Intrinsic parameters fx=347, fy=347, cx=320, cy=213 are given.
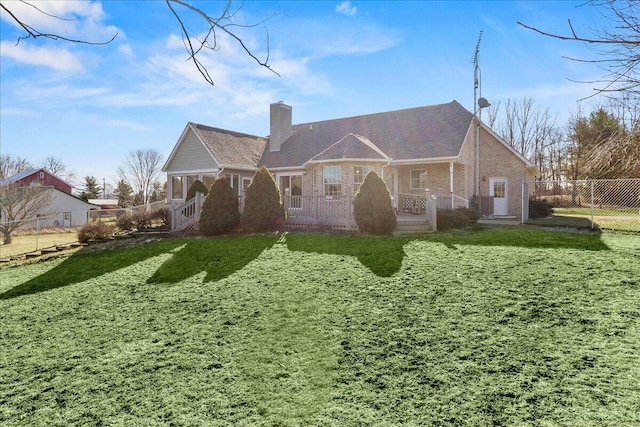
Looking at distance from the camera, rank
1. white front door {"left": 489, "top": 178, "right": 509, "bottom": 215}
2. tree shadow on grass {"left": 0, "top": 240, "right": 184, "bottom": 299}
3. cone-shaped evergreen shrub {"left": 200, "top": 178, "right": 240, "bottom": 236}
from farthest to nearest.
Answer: white front door {"left": 489, "top": 178, "right": 509, "bottom": 215} → cone-shaped evergreen shrub {"left": 200, "top": 178, "right": 240, "bottom": 236} → tree shadow on grass {"left": 0, "top": 240, "right": 184, "bottom": 299}

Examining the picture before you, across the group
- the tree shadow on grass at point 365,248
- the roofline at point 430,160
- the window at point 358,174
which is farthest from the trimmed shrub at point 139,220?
the roofline at point 430,160

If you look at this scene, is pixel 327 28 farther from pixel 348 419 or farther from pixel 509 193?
pixel 509 193

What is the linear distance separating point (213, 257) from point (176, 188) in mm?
14972

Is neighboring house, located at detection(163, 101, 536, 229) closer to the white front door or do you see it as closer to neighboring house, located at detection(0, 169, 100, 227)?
the white front door

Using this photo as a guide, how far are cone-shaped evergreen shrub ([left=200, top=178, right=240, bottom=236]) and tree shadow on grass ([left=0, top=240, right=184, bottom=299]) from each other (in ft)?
4.15

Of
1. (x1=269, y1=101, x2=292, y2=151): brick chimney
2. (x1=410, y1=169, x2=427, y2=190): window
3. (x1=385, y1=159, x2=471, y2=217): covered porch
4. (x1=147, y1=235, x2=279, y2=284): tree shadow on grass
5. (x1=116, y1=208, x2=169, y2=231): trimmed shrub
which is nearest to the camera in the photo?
(x1=147, y1=235, x2=279, y2=284): tree shadow on grass

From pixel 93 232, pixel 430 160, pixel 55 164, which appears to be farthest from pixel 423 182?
pixel 55 164

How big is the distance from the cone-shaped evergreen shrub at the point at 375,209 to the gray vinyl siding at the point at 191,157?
40.4 ft

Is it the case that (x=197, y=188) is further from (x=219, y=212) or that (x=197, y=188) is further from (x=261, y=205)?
(x=261, y=205)

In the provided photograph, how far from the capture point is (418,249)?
9.88 metres

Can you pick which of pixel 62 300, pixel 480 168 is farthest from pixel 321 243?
pixel 480 168

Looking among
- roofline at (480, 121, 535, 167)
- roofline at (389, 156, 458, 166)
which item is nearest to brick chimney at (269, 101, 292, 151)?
roofline at (389, 156, 458, 166)

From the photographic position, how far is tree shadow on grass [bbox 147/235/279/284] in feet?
31.2

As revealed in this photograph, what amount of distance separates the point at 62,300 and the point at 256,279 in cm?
494
